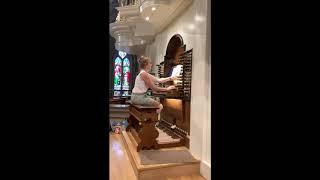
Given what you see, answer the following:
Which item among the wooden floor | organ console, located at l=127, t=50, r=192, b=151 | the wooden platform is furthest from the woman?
the wooden platform

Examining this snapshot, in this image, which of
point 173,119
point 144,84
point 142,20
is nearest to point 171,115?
point 173,119

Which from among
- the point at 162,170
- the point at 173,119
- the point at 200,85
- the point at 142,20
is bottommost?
the point at 162,170

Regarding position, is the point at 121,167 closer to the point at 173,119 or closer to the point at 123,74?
the point at 173,119

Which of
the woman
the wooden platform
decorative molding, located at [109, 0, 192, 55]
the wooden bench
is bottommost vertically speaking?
the wooden platform

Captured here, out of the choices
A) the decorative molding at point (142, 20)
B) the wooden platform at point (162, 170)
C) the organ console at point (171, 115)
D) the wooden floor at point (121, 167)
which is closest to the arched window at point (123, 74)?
the decorative molding at point (142, 20)

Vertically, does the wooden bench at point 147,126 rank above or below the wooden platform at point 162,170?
above

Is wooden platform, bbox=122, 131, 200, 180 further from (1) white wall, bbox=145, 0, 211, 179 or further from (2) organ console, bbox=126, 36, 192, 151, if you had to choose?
(2) organ console, bbox=126, 36, 192, 151

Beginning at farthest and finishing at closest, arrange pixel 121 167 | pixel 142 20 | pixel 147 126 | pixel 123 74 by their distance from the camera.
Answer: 1. pixel 123 74
2. pixel 142 20
3. pixel 147 126
4. pixel 121 167

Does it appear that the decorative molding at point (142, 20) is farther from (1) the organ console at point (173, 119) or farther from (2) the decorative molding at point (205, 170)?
(2) the decorative molding at point (205, 170)
